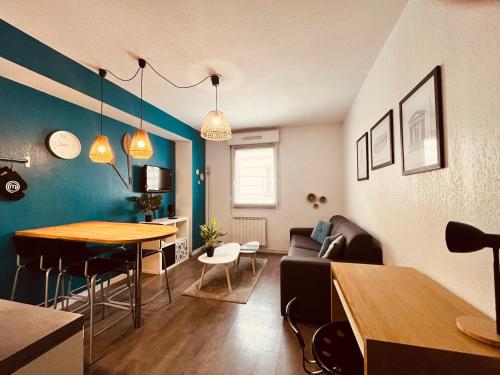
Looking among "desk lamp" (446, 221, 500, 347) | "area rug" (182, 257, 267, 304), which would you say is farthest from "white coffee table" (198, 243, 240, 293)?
"desk lamp" (446, 221, 500, 347)

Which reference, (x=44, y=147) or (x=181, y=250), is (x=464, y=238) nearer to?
(x=44, y=147)

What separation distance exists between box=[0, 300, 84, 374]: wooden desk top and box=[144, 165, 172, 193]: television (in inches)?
117

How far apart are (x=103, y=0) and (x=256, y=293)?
10.1 ft

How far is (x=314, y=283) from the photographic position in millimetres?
2039

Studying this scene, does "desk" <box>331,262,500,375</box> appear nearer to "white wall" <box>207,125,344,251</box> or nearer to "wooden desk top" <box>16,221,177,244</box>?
"wooden desk top" <box>16,221,177,244</box>

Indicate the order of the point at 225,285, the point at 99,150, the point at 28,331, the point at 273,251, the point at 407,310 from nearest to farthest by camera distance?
the point at 28,331 → the point at 407,310 → the point at 99,150 → the point at 225,285 → the point at 273,251

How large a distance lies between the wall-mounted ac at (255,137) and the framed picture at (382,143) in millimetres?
2277

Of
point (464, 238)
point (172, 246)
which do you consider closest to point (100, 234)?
point (172, 246)

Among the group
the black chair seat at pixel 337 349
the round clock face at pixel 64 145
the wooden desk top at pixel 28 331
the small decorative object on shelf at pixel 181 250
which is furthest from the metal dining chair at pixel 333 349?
the small decorative object on shelf at pixel 181 250

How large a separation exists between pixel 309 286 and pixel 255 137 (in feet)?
10.7

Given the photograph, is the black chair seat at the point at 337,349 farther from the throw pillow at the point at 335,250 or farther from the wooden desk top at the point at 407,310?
the throw pillow at the point at 335,250

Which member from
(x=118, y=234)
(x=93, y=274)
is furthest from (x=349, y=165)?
(x=93, y=274)

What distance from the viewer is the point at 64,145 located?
7.91 ft

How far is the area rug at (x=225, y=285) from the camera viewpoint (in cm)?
259
